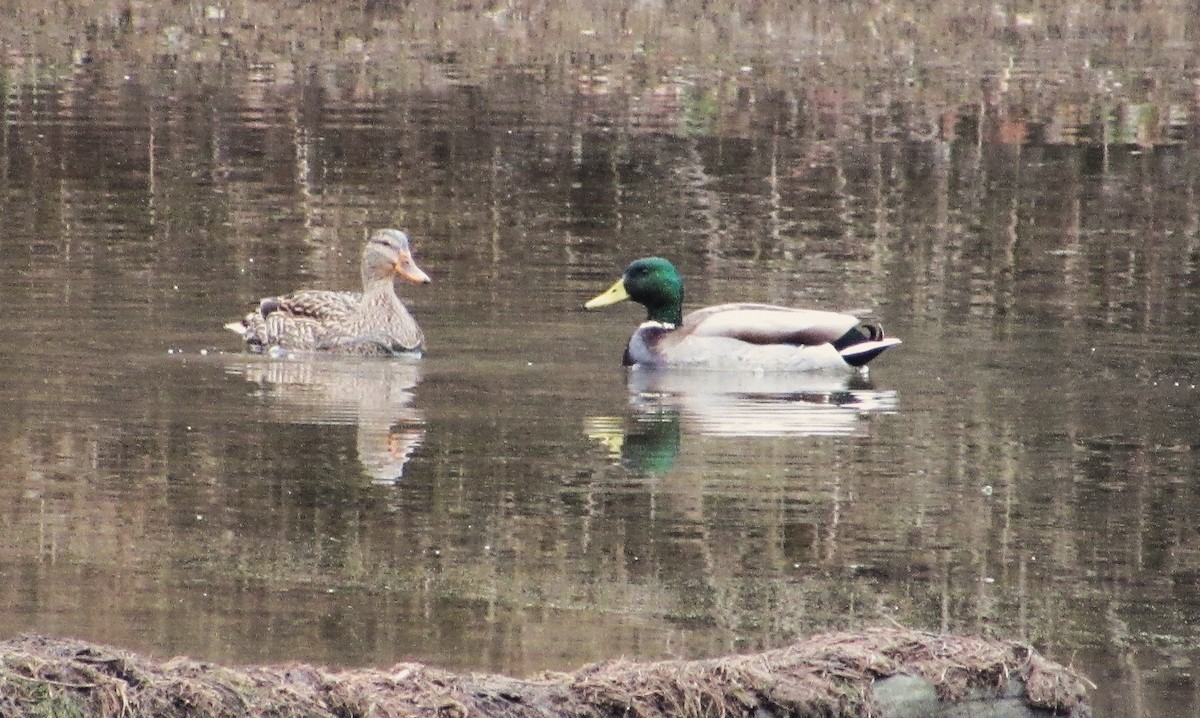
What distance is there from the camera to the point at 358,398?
46.1 feet

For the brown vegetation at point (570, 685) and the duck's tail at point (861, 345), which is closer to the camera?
the brown vegetation at point (570, 685)

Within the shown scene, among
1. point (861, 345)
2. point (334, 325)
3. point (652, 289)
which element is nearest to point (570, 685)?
point (861, 345)

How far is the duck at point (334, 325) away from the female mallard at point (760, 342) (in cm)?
139

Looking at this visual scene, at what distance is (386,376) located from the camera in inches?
585

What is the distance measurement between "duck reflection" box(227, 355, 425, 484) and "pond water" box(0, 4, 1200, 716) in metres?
0.04

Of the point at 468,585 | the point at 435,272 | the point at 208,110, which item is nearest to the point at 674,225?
the point at 435,272

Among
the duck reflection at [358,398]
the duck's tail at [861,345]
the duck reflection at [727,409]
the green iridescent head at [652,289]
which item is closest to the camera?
the duck reflection at [358,398]

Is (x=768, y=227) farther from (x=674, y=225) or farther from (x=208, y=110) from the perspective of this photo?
(x=208, y=110)

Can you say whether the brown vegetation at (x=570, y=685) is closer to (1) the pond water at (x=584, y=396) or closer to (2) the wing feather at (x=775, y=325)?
(1) the pond water at (x=584, y=396)

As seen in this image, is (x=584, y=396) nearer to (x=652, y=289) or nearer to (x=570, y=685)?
(x=652, y=289)

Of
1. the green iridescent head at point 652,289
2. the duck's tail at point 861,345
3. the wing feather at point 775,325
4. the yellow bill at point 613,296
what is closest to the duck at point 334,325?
the yellow bill at point 613,296

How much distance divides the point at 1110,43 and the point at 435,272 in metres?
18.3

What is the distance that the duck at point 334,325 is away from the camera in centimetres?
1553

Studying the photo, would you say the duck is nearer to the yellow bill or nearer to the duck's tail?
the yellow bill
